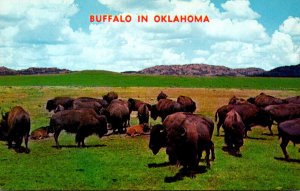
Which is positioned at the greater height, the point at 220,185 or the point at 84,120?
the point at 84,120

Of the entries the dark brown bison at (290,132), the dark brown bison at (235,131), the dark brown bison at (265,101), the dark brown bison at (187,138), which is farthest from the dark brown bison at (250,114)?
the dark brown bison at (187,138)

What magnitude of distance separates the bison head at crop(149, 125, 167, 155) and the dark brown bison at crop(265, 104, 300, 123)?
11.0 meters

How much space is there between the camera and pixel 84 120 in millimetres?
22047

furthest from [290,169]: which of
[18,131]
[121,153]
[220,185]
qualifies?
[18,131]

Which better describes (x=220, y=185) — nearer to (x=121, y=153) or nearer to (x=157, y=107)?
(x=121, y=153)

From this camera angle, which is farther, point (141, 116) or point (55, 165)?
point (141, 116)

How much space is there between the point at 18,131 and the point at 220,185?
10655 millimetres

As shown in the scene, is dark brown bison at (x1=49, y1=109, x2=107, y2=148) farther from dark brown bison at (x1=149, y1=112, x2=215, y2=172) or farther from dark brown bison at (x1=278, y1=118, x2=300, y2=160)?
dark brown bison at (x1=278, y1=118, x2=300, y2=160)

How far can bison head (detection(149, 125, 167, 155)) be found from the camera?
16566 mm

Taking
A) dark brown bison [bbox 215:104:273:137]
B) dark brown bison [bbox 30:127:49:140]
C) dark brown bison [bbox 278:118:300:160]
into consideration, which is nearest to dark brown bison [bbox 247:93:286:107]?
dark brown bison [bbox 215:104:273:137]

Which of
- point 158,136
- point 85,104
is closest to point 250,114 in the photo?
point 158,136

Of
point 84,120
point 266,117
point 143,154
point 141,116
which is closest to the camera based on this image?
point 143,154

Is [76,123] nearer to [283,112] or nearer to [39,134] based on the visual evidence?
[39,134]

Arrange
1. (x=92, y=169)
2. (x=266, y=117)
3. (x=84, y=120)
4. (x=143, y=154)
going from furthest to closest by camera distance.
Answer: (x=266, y=117), (x=84, y=120), (x=143, y=154), (x=92, y=169)
